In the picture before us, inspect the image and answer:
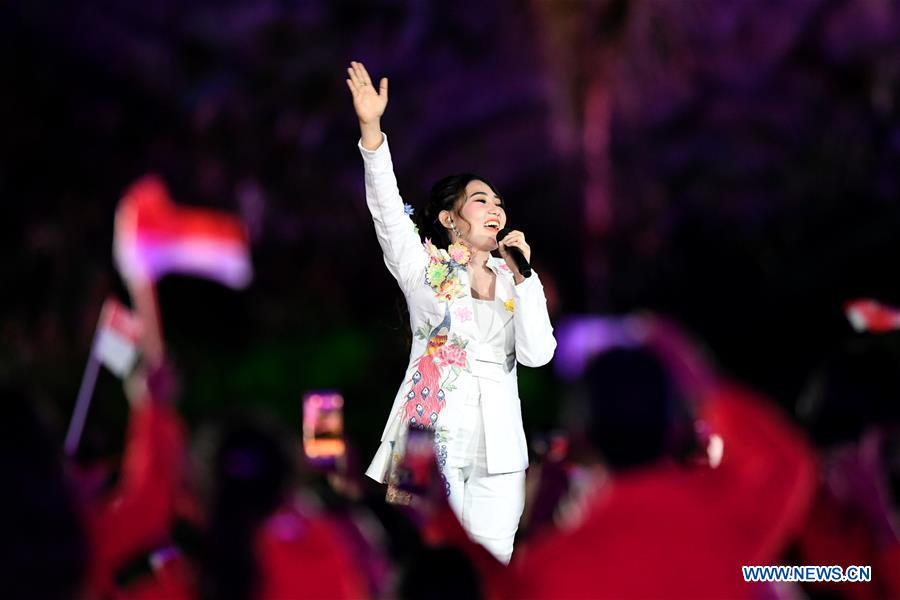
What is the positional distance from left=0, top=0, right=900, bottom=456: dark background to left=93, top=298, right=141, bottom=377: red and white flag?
26.7ft

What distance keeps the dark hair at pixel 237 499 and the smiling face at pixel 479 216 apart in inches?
66.0

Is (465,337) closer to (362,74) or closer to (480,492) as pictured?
(480,492)

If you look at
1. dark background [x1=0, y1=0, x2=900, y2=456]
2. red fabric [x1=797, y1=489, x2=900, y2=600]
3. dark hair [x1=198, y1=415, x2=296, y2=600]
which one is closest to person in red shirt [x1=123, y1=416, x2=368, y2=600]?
dark hair [x1=198, y1=415, x2=296, y2=600]

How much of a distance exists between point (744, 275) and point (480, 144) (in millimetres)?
3657

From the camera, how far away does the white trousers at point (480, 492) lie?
3301mm

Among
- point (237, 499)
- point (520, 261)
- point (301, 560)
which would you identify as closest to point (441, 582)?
point (301, 560)

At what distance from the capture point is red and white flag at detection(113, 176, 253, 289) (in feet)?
10.2

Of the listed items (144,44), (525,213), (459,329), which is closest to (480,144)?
(525,213)

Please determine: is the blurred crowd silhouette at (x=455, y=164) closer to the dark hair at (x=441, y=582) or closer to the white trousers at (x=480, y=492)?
the white trousers at (x=480, y=492)

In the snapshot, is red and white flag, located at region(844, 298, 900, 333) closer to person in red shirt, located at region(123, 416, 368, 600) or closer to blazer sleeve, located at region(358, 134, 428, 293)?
blazer sleeve, located at region(358, 134, 428, 293)

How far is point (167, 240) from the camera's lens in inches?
131

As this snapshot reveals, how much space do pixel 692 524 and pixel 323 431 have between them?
1987 millimetres

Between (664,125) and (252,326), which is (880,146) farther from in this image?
(252,326)

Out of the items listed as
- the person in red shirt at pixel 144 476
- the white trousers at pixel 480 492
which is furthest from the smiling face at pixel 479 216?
the person in red shirt at pixel 144 476
